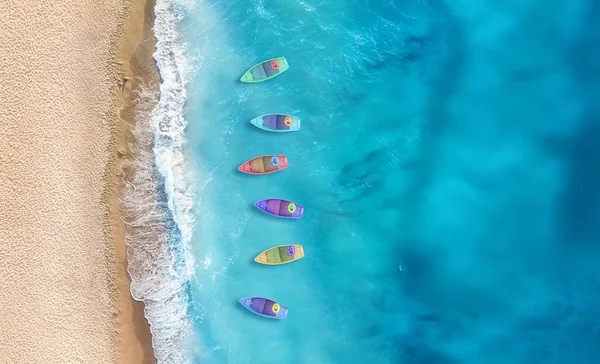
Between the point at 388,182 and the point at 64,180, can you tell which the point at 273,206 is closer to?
the point at 388,182

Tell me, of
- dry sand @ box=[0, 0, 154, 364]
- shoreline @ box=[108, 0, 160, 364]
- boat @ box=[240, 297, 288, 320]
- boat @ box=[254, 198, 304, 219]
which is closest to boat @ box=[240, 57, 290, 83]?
shoreline @ box=[108, 0, 160, 364]

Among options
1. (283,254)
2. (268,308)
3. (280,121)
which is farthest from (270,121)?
(268,308)

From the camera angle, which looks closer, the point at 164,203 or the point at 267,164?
the point at 164,203

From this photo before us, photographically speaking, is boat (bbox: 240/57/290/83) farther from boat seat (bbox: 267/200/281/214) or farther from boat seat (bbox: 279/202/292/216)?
boat seat (bbox: 279/202/292/216)

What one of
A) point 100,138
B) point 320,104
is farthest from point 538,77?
point 100,138

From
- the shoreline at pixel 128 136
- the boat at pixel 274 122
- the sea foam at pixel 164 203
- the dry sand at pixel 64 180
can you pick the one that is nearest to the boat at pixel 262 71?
the boat at pixel 274 122

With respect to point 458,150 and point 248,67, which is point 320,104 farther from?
point 458,150
